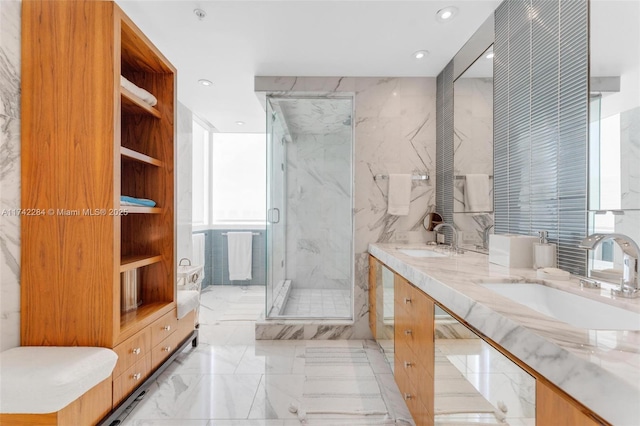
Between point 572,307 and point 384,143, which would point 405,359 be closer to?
point 572,307

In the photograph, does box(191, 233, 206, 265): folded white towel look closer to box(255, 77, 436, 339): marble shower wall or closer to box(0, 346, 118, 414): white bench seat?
box(255, 77, 436, 339): marble shower wall

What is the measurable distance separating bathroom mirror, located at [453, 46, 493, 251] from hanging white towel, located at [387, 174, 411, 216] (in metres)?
0.43

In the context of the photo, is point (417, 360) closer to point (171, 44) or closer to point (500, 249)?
point (500, 249)

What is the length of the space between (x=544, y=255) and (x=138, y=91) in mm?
2270

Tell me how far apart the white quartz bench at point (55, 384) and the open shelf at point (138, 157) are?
3.19 feet

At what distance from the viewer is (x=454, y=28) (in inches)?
81.0

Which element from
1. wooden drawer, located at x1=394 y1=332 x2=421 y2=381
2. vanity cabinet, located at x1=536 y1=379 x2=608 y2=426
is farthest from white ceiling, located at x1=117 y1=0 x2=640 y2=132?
wooden drawer, located at x1=394 y1=332 x2=421 y2=381

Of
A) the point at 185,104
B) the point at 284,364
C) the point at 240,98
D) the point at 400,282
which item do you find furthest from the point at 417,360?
the point at 185,104

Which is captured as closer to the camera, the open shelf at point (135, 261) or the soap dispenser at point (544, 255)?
the soap dispenser at point (544, 255)

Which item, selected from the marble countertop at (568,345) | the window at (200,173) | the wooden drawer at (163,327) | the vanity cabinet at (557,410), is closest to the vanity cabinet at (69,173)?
the wooden drawer at (163,327)

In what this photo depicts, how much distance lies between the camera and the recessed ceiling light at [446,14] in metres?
1.86

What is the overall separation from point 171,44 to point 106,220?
59.1 inches

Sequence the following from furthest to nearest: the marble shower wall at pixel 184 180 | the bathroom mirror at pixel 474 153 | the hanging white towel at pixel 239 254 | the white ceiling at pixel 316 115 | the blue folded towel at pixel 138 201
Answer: the hanging white towel at pixel 239 254, the marble shower wall at pixel 184 180, the white ceiling at pixel 316 115, the bathroom mirror at pixel 474 153, the blue folded towel at pixel 138 201

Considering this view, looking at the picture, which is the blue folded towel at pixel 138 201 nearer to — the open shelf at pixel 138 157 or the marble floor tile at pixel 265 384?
the open shelf at pixel 138 157
